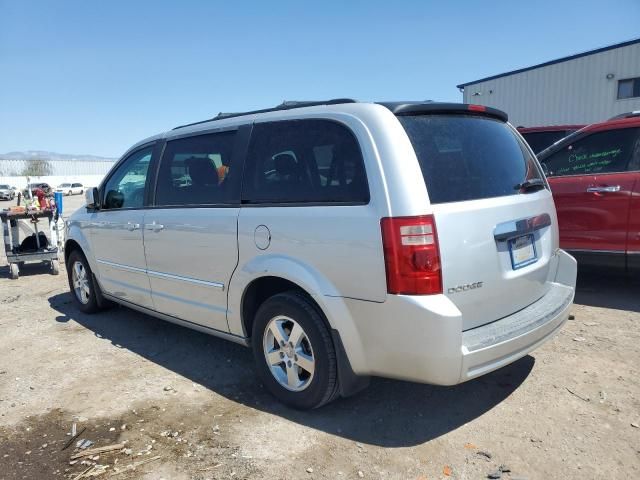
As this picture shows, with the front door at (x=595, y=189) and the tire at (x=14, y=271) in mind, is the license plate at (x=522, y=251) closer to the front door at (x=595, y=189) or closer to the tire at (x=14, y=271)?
the front door at (x=595, y=189)

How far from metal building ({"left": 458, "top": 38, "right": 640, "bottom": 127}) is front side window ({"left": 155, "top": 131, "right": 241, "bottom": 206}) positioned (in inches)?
729

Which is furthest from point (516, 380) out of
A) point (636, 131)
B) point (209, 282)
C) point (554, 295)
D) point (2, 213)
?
point (2, 213)

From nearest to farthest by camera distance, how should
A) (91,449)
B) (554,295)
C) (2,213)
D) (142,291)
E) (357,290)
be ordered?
(357,290)
(91,449)
(554,295)
(142,291)
(2,213)

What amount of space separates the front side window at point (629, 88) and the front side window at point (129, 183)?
62.6 ft

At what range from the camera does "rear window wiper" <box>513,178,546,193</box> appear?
126 inches

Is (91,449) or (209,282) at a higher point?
(209,282)

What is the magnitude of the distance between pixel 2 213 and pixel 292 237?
700 centimetres

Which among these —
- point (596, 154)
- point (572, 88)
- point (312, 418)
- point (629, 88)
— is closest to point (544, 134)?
point (596, 154)

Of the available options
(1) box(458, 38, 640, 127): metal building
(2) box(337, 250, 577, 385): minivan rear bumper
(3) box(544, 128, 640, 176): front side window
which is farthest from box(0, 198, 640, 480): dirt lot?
(1) box(458, 38, 640, 127): metal building

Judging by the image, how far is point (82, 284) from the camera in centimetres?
562

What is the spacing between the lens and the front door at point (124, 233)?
4426mm

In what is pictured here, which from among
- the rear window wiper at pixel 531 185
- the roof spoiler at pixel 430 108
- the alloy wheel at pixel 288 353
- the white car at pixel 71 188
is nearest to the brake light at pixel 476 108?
the roof spoiler at pixel 430 108

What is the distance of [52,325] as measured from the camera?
17.6 ft

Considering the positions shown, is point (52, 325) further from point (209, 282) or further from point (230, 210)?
point (230, 210)
